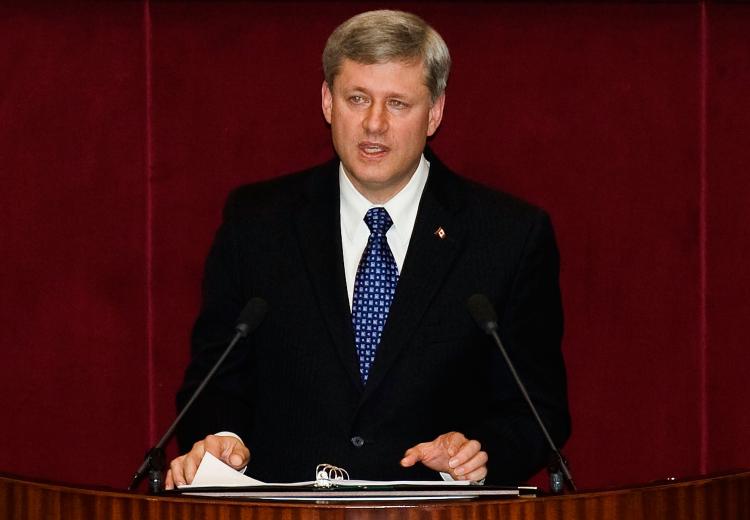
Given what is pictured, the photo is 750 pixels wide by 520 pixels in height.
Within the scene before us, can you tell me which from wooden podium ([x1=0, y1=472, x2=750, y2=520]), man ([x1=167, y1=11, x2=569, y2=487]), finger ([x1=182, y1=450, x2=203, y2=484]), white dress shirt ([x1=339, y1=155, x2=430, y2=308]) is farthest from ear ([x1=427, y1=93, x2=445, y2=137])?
wooden podium ([x1=0, y1=472, x2=750, y2=520])

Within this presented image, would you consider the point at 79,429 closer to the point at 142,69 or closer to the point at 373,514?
the point at 142,69

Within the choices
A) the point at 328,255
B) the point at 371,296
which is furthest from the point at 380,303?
the point at 328,255

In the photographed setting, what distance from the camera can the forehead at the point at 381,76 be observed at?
9.27ft

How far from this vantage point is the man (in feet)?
9.27

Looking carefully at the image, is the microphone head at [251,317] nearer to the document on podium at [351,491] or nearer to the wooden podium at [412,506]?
the document on podium at [351,491]

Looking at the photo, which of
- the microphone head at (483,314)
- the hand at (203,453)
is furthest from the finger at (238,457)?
the microphone head at (483,314)

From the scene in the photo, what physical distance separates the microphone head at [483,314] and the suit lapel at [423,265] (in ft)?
1.34

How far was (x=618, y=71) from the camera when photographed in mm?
3363

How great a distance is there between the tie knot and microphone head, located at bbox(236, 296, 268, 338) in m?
0.55

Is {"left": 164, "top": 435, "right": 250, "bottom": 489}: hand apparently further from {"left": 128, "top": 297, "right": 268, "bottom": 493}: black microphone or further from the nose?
the nose

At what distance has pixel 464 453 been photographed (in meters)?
2.48

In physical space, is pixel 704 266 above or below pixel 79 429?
above

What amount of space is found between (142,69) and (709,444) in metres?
1.69

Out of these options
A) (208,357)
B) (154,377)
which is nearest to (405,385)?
(208,357)
